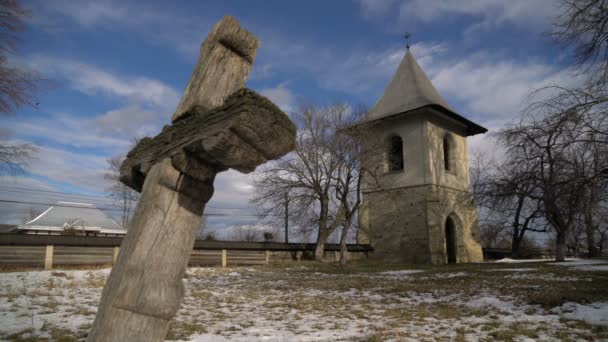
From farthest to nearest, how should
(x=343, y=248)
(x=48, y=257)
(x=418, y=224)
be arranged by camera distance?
(x=418, y=224) → (x=343, y=248) → (x=48, y=257)

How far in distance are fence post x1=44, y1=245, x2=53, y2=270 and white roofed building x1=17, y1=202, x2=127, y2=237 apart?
1674cm

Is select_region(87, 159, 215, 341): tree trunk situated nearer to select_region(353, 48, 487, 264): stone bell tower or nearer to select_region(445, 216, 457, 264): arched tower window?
select_region(353, 48, 487, 264): stone bell tower

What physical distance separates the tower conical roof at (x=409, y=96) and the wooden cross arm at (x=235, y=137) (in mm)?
19947

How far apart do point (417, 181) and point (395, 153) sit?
3.19 m

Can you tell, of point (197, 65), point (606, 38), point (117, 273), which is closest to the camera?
point (117, 273)

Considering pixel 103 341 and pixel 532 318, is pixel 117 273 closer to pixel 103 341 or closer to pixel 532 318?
pixel 103 341

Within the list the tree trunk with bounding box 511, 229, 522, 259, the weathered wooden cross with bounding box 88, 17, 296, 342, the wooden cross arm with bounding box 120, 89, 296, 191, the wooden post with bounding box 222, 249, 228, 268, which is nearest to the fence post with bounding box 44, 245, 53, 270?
the wooden post with bounding box 222, 249, 228, 268

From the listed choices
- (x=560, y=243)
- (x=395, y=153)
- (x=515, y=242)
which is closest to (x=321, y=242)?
(x=395, y=153)

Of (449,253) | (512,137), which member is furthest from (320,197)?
(512,137)

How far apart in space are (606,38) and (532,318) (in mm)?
4946

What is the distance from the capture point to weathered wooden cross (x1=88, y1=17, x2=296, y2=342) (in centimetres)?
183

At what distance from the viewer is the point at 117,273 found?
6.36 ft

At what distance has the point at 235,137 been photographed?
5.94 ft

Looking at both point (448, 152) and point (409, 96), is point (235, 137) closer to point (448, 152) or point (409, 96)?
point (409, 96)
